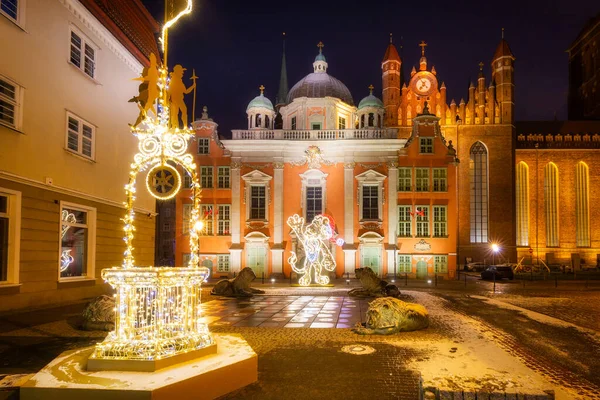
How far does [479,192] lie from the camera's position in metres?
58.3

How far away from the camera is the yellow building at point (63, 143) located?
1503 centimetres

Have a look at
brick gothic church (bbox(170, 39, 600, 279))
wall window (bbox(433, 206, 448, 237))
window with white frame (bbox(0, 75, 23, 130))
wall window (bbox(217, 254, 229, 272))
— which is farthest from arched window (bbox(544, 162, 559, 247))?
window with white frame (bbox(0, 75, 23, 130))

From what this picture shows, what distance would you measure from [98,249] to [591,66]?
261ft

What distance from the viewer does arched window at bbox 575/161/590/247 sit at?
6131 cm

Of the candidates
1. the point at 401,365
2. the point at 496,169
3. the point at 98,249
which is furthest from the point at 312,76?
the point at 401,365

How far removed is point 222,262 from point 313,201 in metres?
9.08

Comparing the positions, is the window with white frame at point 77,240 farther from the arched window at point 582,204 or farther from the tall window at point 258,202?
the arched window at point 582,204

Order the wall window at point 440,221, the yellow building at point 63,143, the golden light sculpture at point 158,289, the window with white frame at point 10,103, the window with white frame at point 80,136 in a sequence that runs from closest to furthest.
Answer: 1. the golden light sculpture at point 158,289
2. the window with white frame at point 10,103
3. the yellow building at point 63,143
4. the window with white frame at point 80,136
5. the wall window at point 440,221

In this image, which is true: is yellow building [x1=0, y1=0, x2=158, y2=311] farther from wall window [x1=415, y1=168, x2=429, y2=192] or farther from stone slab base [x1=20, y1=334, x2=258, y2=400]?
wall window [x1=415, y1=168, x2=429, y2=192]

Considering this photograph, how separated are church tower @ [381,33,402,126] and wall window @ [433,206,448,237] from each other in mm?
21069

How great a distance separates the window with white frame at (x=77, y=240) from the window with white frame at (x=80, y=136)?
2.21 m

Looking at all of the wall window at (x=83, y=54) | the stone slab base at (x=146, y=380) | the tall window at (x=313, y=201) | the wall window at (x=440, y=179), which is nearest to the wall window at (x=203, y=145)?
the tall window at (x=313, y=201)

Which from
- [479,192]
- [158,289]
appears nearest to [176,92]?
[158,289]

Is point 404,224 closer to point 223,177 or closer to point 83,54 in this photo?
point 223,177
